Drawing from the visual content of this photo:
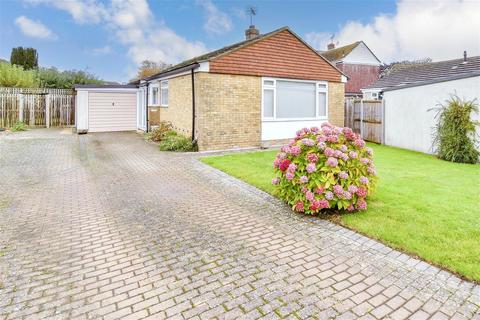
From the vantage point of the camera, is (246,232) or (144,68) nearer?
(246,232)

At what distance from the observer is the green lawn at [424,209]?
4.08 meters

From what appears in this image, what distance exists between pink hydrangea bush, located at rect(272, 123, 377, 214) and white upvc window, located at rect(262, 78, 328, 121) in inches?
307

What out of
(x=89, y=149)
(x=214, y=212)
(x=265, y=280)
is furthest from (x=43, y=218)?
(x=89, y=149)

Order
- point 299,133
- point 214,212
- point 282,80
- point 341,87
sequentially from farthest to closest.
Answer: point 341,87, point 282,80, point 299,133, point 214,212

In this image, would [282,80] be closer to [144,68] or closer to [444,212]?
[444,212]

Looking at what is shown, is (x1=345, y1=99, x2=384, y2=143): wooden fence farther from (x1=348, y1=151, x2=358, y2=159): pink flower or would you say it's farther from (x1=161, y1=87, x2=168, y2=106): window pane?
(x1=348, y1=151, x2=358, y2=159): pink flower

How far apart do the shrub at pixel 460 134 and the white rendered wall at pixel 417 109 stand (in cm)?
25

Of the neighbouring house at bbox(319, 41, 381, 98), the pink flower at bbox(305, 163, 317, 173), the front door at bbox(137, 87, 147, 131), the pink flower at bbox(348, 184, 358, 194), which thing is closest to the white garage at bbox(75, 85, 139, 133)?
the front door at bbox(137, 87, 147, 131)

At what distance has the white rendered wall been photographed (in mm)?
11320

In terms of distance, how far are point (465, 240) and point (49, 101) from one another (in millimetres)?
22186

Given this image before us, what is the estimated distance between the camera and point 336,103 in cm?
1560

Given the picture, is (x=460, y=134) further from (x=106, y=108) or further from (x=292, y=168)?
(x=106, y=108)

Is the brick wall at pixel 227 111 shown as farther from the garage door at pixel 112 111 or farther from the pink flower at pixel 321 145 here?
the garage door at pixel 112 111

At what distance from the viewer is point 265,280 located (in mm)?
3432
